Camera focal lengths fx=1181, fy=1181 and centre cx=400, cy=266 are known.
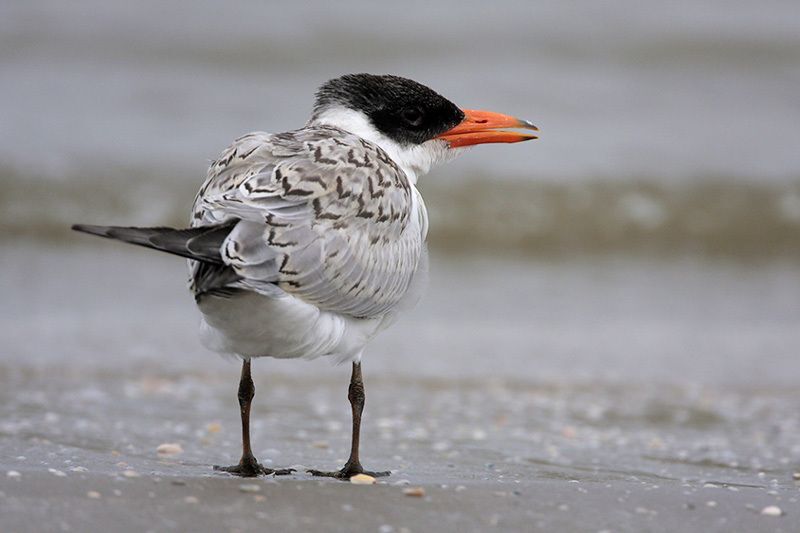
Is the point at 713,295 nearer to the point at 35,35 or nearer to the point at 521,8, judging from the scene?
the point at 521,8

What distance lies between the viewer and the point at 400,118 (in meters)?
4.84

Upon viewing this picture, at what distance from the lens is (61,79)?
44.9ft

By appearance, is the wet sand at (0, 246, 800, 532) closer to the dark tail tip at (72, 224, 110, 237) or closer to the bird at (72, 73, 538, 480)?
the bird at (72, 73, 538, 480)

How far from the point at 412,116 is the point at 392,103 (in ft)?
0.37

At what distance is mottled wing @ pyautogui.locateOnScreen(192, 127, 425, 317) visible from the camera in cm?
367

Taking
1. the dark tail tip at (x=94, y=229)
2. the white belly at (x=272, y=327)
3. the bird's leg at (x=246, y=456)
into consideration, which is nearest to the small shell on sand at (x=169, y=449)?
the bird's leg at (x=246, y=456)

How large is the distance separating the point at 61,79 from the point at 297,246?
10728mm

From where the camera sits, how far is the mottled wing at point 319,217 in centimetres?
367

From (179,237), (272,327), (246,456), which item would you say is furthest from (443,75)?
(179,237)

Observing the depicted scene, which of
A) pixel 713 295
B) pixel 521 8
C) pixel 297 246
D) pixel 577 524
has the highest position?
pixel 521 8

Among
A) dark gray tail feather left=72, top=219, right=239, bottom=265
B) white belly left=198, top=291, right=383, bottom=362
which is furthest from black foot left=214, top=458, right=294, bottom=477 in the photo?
dark gray tail feather left=72, top=219, right=239, bottom=265

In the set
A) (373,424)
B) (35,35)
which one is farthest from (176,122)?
(373,424)

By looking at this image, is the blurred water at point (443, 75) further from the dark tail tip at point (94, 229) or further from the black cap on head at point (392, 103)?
the dark tail tip at point (94, 229)

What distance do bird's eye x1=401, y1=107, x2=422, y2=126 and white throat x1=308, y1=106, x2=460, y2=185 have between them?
96mm
